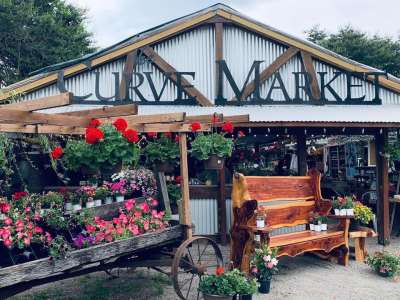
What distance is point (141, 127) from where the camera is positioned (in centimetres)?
502

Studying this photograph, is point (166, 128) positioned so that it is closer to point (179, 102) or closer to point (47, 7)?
point (179, 102)

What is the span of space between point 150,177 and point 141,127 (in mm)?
1396

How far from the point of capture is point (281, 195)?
6.69m

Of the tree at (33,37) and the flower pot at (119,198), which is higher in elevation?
the tree at (33,37)

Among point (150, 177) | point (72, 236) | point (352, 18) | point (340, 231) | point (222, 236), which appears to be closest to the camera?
point (72, 236)

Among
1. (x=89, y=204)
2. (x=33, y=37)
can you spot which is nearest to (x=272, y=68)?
(x=89, y=204)

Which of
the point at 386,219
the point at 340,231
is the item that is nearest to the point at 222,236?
the point at 340,231

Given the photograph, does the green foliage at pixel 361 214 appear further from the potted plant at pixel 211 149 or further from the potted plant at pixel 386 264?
the potted plant at pixel 211 149

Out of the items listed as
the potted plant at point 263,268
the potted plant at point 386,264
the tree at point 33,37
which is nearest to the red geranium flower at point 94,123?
the potted plant at point 263,268

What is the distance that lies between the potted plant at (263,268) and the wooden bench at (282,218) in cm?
24

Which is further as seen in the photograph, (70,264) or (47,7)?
(47,7)

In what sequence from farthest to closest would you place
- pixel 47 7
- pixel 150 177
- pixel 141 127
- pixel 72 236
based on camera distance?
pixel 47 7, pixel 150 177, pixel 141 127, pixel 72 236

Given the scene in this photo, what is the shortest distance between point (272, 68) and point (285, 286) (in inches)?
188

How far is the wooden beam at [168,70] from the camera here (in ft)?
27.9
